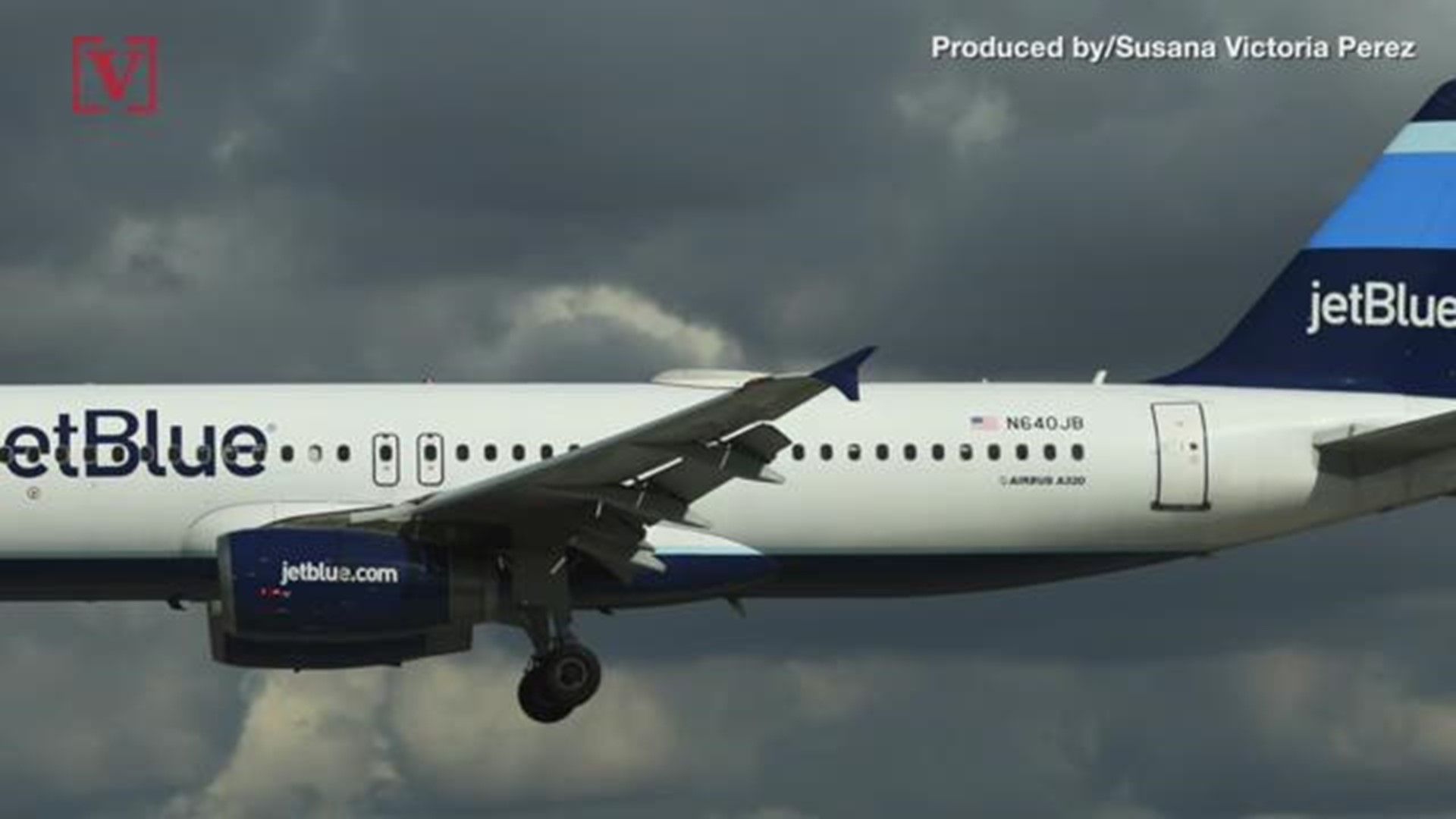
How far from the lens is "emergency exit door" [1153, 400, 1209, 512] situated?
3891 centimetres

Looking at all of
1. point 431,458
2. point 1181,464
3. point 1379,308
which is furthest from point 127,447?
point 1379,308

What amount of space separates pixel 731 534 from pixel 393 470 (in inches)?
172

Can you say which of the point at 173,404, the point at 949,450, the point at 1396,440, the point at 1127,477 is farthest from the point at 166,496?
the point at 1396,440

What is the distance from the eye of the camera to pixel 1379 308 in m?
42.3

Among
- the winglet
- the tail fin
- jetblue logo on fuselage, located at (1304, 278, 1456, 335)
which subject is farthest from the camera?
jetblue logo on fuselage, located at (1304, 278, 1456, 335)

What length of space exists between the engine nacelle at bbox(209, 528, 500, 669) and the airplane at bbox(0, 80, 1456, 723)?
0.04 m

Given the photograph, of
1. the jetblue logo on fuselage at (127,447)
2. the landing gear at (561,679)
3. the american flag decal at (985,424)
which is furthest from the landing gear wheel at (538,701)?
the american flag decal at (985,424)

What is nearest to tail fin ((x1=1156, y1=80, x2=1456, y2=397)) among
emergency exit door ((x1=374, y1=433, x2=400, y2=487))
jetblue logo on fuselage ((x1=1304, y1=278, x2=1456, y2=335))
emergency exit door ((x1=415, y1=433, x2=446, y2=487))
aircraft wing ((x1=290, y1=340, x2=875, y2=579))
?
jetblue logo on fuselage ((x1=1304, y1=278, x2=1456, y2=335))

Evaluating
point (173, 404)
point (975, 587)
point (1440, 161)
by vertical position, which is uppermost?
point (1440, 161)

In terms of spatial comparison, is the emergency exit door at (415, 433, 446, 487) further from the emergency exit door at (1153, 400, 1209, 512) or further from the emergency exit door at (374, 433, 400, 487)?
the emergency exit door at (1153, 400, 1209, 512)

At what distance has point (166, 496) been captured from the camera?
37375mm

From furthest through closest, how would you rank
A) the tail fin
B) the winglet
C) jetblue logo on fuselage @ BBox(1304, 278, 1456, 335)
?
jetblue logo on fuselage @ BBox(1304, 278, 1456, 335) → the tail fin → the winglet

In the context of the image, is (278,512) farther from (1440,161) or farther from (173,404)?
(1440,161)

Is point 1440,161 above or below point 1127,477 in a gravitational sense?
above
